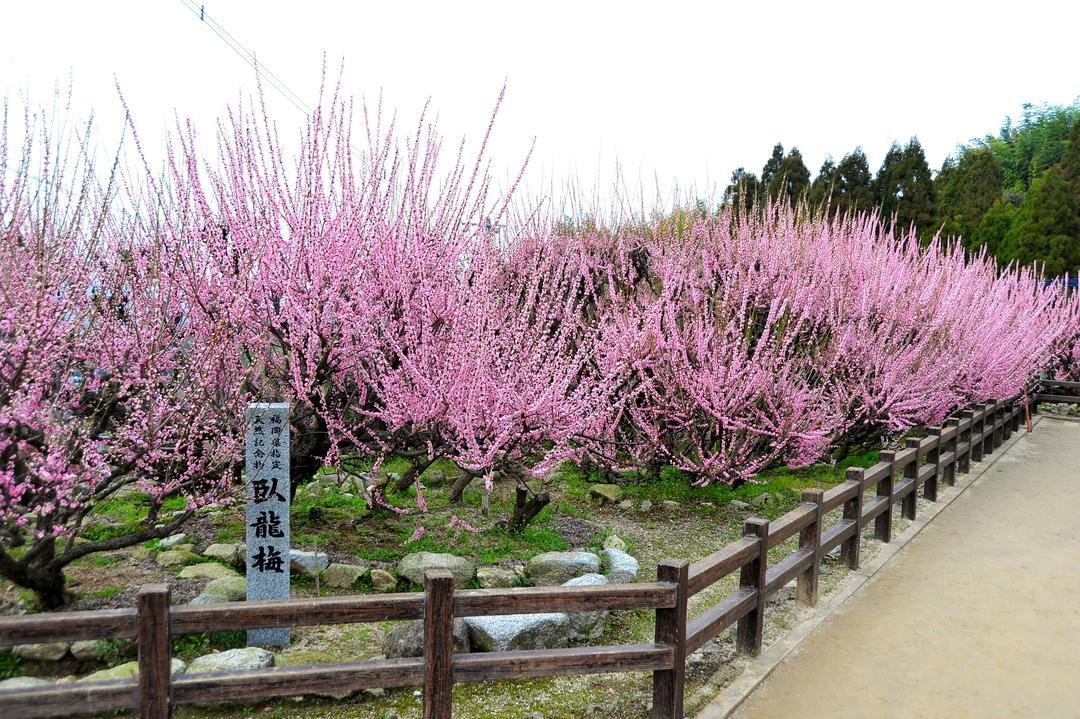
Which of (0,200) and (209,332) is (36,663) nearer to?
(209,332)

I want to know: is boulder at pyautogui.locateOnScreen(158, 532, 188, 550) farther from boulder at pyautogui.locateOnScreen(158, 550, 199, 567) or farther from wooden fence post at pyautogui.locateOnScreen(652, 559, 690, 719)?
wooden fence post at pyautogui.locateOnScreen(652, 559, 690, 719)

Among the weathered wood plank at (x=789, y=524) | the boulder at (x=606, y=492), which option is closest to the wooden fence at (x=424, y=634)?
the weathered wood plank at (x=789, y=524)

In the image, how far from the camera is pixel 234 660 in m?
4.09

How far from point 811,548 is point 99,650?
5.01 meters

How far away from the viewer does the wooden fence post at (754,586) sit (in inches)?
183

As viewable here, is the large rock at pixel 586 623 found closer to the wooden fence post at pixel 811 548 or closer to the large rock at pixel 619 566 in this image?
the large rock at pixel 619 566

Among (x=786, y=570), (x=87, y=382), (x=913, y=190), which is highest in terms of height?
(x=913, y=190)

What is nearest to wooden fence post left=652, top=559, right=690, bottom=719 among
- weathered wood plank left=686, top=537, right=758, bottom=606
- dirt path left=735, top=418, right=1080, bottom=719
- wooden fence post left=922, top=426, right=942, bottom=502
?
weathered wood plank left=686, top=537, right=758, bottom=606

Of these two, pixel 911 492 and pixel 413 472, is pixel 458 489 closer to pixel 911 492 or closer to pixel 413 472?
pixel 413 472

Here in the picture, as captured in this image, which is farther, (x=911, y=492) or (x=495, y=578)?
(x=911, y=492)

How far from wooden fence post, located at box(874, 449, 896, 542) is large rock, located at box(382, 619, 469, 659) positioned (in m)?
4.89

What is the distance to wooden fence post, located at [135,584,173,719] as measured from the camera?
291 cm

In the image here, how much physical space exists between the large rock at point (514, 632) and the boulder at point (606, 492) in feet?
13.7

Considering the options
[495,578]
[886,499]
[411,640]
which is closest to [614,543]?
[495,578]
